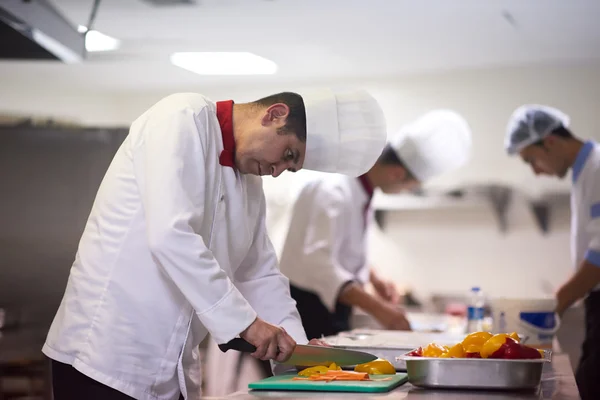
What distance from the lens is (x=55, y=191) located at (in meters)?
2.77

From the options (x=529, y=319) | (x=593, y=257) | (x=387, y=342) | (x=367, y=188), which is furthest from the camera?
(x=367, y=188)

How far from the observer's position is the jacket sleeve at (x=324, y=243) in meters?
2.79

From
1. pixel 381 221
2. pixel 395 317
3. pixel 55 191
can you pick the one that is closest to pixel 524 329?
pixel 395 317

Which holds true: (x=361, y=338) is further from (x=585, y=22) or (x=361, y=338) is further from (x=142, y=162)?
(x=585, y=22)

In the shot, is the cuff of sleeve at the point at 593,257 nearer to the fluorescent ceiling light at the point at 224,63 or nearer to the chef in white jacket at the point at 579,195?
the chef in white jacket at the point at 579,195

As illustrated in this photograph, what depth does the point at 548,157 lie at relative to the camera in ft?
10.3

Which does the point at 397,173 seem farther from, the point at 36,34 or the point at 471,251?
the point at 471,251

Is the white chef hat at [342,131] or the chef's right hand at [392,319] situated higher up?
the white chef hat at [342,131]

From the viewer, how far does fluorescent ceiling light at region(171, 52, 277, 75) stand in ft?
13.4

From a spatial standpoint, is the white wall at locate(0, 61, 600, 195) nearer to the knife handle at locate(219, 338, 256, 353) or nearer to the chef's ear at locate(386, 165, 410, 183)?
the chef's ear at locate(386, 165, 410, 183)

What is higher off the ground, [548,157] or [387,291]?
[548,157]

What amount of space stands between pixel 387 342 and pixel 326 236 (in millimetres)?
874

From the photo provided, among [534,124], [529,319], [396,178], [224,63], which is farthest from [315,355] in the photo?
[224,63]

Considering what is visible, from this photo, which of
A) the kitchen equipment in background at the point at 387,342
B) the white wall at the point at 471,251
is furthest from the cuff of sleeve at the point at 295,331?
the white wall at the point at 471,251
